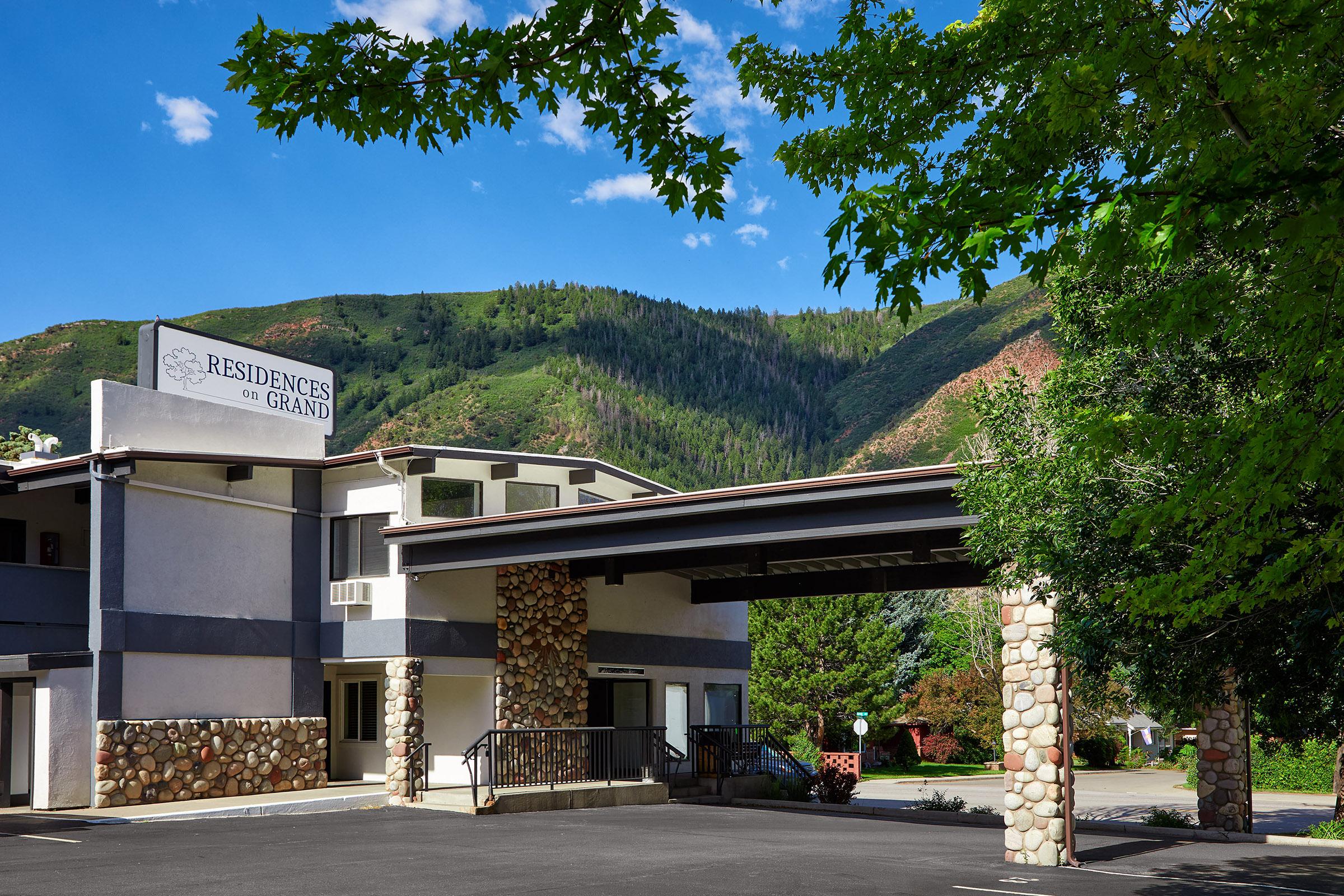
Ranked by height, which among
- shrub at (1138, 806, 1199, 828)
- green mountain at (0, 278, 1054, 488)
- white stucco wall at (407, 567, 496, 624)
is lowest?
shrub at (1138, 806, 1199, 828)

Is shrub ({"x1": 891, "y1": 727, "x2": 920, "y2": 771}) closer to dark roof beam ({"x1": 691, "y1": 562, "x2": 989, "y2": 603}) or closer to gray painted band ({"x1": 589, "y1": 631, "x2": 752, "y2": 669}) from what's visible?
gray painted band ({"x1": 589, "y1": 631, "x2": 752, "y2": 669})

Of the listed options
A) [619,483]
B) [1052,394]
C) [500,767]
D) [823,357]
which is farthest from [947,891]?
[823,357]

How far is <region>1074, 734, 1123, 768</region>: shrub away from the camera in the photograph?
148ft

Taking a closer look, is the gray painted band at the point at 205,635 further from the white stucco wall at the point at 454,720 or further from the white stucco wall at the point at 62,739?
the white stucco wall at the point at 454,720

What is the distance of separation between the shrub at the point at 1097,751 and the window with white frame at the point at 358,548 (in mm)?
31461

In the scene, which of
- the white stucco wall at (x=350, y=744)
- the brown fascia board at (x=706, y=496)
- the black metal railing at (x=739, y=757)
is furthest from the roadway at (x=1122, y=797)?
the white stucco wall at (x=350, y=744)

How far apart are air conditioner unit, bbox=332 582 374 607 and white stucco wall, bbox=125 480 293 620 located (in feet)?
3.12

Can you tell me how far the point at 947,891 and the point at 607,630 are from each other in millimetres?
14711

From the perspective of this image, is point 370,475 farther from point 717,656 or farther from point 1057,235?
point 1057,235

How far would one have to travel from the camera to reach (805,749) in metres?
39.1

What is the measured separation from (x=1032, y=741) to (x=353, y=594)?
531 inches

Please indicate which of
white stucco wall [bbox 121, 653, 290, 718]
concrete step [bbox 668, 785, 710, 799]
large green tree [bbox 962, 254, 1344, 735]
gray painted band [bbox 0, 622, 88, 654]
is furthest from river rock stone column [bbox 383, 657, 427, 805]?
large green tree [bbox 962, 254, 1344, 735]

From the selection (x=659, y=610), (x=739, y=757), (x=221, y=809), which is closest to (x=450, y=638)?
(x=221, y=809)

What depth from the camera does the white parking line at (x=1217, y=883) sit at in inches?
473
